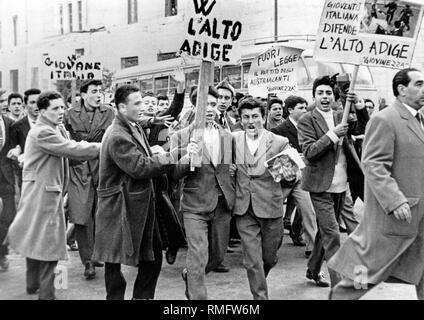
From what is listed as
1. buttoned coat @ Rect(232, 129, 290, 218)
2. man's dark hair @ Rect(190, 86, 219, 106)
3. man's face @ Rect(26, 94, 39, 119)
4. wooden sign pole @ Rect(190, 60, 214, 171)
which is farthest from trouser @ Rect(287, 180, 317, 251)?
man's face @ Rect(26, 94, 39, 119)

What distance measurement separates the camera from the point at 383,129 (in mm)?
4207

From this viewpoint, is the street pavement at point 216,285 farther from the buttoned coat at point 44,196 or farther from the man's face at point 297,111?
the man's face at point 297,111

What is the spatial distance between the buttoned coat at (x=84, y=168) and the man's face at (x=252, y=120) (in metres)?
1.98

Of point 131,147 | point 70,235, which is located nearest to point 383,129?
point 131,147

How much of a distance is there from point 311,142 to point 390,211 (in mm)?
1657

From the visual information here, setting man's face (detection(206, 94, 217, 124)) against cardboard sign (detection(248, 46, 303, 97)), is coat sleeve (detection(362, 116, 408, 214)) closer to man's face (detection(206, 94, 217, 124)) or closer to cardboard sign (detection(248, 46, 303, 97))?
man's face (detection(206, 94, 217, 124))

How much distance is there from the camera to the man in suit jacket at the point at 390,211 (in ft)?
13.6

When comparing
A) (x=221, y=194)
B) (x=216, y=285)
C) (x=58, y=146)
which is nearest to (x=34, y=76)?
(x=58, y=146)

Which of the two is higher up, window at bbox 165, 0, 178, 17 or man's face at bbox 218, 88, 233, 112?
window at bbox 165, 0, 178, 17

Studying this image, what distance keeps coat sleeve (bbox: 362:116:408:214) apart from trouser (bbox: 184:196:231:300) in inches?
51.7

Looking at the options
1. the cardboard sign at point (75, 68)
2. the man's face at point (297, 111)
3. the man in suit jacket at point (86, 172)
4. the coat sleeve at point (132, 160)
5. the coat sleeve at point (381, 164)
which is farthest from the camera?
the cardboard sign at point (75, 68)

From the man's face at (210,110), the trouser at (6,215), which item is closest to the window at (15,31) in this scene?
the trouser at (6,215)

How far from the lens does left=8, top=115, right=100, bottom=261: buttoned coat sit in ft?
15.9

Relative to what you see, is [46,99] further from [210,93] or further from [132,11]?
[132,11]
